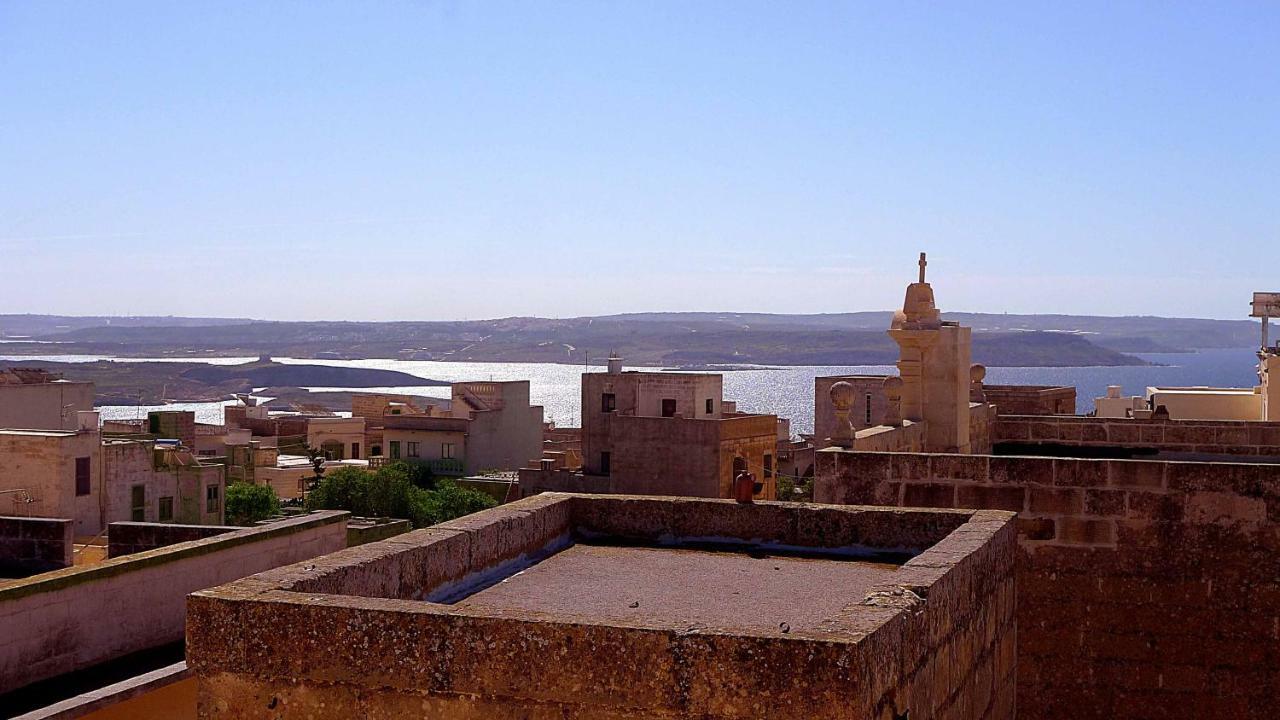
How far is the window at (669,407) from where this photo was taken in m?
57.3

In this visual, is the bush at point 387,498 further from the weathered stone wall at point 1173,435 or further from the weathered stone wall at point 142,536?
the weathered stone wall at point 1173,435

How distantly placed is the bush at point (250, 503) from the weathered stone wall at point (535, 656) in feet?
139

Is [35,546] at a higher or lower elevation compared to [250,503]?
higher

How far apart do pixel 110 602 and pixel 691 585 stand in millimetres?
9456

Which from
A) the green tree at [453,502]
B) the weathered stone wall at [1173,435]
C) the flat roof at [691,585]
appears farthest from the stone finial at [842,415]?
the green tree at [453,502]

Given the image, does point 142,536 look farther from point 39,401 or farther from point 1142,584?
point 39,401

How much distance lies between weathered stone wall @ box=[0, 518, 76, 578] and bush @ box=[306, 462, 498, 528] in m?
34.7

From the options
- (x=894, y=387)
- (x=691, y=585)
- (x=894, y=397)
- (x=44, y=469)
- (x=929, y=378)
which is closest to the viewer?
(x=691, y=585)

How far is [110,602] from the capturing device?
14336 millimetres

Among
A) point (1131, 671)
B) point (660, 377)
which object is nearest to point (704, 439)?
point (660, 377)

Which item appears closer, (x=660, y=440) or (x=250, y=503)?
(x=250, y=503)

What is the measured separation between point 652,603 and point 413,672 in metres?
1.63

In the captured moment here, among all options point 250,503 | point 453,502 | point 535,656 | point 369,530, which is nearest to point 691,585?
point 535,656

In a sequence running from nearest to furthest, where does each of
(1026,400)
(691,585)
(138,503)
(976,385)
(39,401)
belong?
(691,585), (976,385), (1026,400), (138,503), (39,401)
